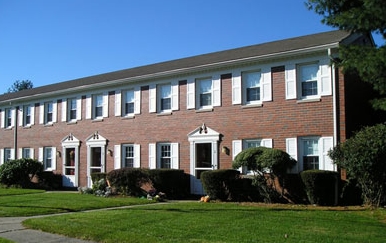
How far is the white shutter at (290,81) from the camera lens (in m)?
17.1

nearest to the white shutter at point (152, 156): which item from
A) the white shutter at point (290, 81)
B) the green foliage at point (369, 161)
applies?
the white shutter at point (290, 81)

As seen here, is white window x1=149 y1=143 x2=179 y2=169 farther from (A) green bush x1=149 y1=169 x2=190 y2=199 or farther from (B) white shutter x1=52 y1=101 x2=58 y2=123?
(B) white shutter x1=52 y1=101 x2=58 y2=123

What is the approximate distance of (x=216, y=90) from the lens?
63.9ft

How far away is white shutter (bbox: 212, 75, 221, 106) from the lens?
63.6 feet

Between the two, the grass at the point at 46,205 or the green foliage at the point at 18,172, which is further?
the green foliage at the point at 18,172

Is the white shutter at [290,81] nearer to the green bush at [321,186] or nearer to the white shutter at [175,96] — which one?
the green bush at [321,186]

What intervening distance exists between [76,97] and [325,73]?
15238 mm

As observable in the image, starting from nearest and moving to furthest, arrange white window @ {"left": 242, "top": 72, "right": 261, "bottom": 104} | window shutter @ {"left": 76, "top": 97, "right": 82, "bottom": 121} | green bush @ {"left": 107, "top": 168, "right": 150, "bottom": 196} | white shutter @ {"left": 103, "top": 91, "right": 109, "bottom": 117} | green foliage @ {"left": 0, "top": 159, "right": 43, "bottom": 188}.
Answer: white window @ {"left": 242, "top": 72, "right": 261, "bottom": 104}
green bush @ {"left": 107, "top": 168, "right": 150, "bottom": 196}
white shutter @ {"left": 103, "top": 91, "right": 109, "bottom": 117}
green foliage @ {"left": 0, "top": 159, "right": 43, "bottom": 188}
window shutter @ {"left": 76, "top": 97, "right": 82, "bottom": 121}

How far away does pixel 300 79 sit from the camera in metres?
17.1

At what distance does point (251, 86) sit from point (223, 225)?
29.6 ft

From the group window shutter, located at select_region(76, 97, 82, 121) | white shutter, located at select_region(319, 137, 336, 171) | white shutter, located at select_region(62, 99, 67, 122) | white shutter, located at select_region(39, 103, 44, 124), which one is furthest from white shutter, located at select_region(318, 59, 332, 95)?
white shutter, located at select_region(39, 103, 44, 124)

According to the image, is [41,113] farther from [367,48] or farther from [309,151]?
[367,48]

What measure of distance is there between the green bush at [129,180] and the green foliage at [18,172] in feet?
28.4

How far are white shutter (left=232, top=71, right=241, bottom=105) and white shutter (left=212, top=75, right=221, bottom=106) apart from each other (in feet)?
→ 2.44
